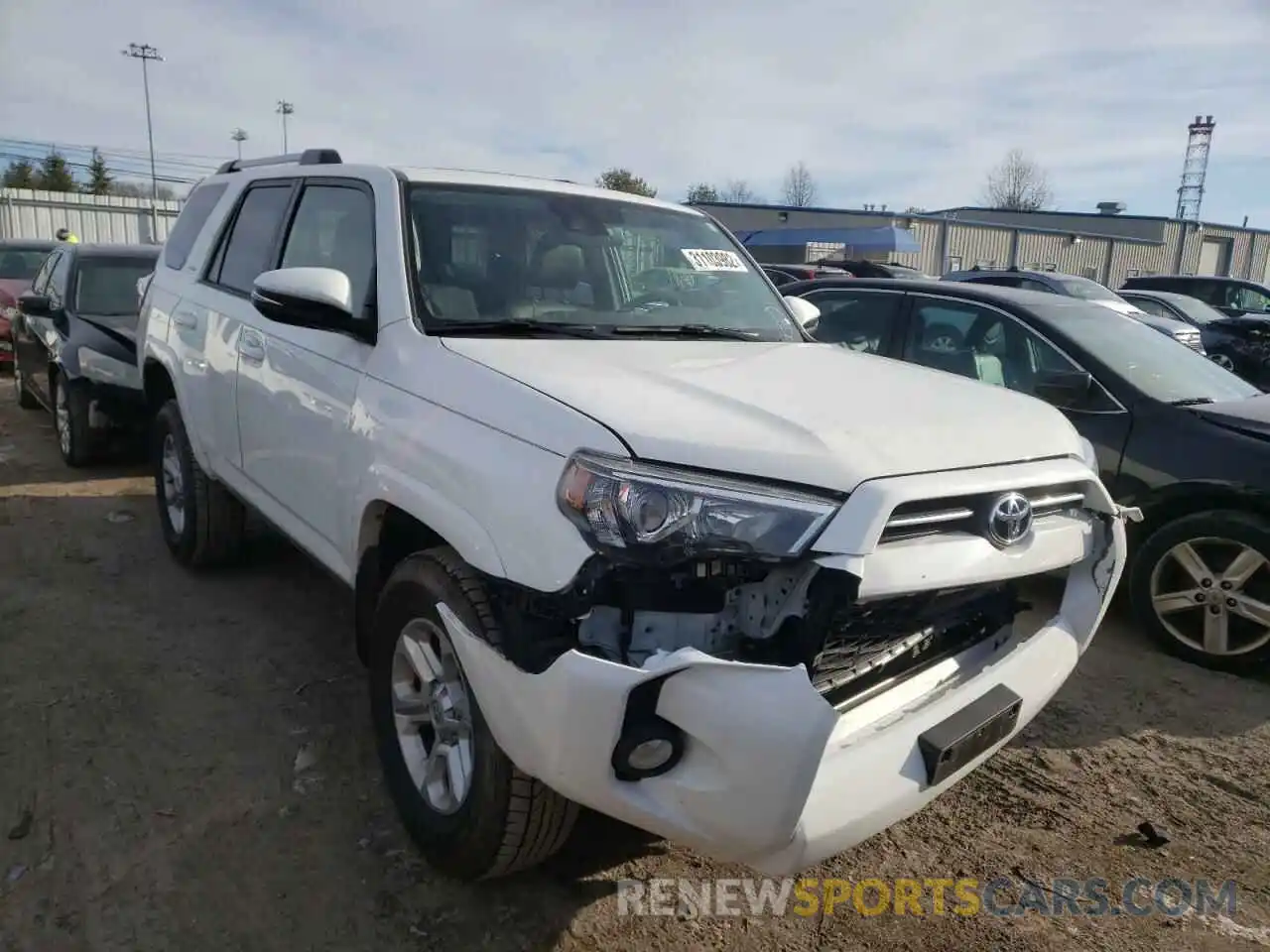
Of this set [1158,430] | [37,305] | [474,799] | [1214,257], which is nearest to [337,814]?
[474,799]

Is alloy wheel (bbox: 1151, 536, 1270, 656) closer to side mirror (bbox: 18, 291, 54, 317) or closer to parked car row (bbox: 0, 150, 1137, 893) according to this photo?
parked car row (bbox: 0, 150, 1137, 893)

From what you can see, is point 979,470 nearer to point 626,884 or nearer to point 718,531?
point 718,531

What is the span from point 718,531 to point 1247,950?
188 centimetres

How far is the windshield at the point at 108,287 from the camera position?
277 inches

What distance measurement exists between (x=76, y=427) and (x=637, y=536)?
6.09 meters

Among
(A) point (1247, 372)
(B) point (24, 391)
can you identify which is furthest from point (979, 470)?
(A) point (1247, 372)

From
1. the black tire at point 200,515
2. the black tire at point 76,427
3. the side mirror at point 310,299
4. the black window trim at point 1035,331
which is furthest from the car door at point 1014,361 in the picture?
the black tire at point 76,427

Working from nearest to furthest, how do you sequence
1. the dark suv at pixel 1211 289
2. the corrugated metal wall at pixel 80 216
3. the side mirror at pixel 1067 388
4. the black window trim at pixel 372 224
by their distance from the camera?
the black window trim at pixel 372 224
the side mirror at pixel 1067 388
the dark suv at pixel 1211 289
the corrugated metal wall at pixel 80 216

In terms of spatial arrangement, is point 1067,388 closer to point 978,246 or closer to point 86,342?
point 86,342

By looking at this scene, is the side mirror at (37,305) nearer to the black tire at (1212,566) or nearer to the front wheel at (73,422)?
the front wheel at (73,422)

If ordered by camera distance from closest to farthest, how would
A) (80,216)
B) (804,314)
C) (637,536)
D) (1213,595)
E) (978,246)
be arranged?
1. (637,536)
2. (804,314)
3. (1213,595)
4. (80,216)
5. (978,246)

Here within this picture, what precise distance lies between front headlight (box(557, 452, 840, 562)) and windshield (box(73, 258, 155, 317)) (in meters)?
6.44

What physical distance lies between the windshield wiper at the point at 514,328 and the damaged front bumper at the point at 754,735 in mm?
930

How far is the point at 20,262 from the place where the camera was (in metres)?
11.6
